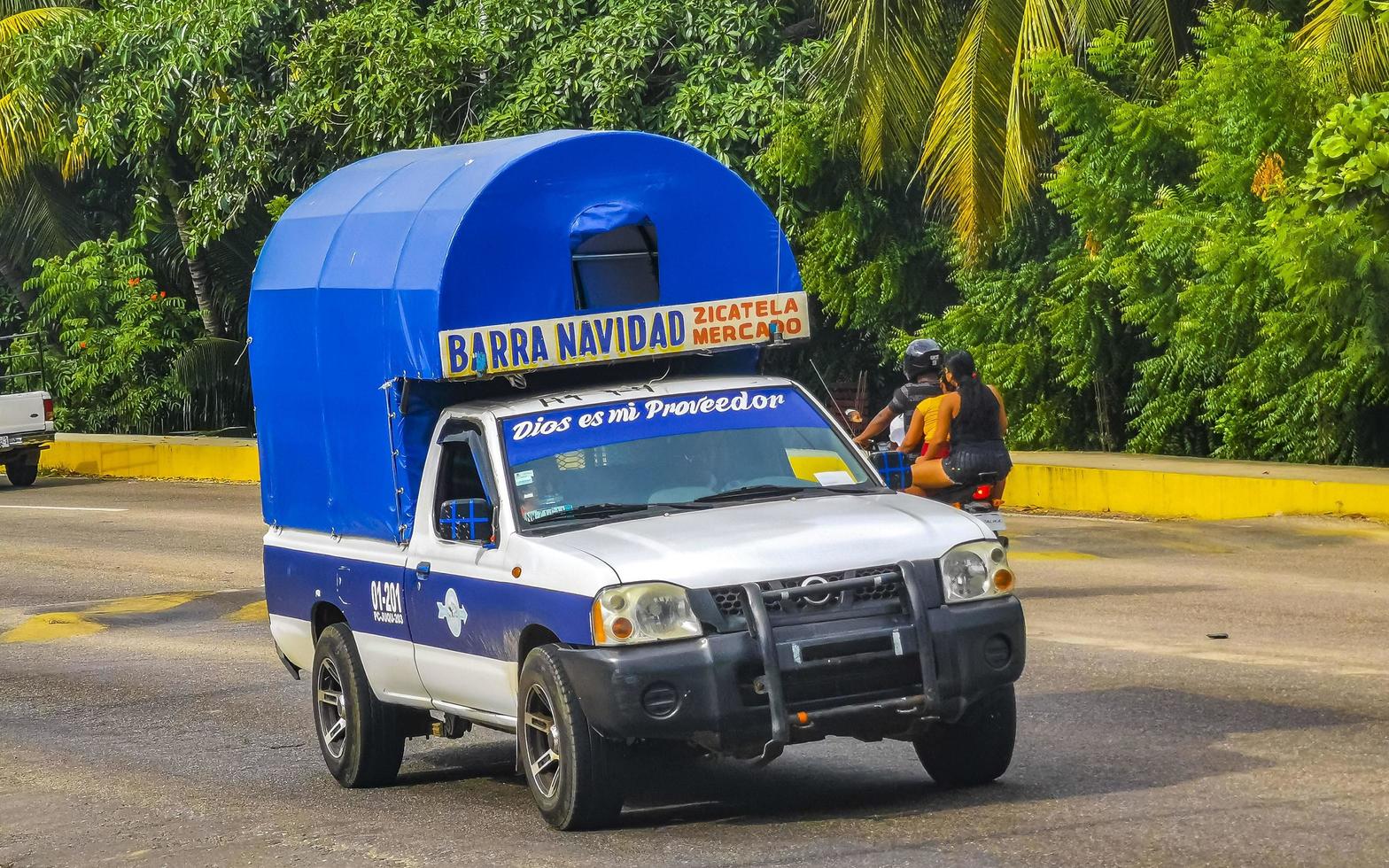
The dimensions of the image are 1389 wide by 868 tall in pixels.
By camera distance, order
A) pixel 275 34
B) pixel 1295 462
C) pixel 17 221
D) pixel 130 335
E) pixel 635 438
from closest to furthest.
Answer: pixel 635 438
pixel 1295 462
pixel 275 34
pixel 130 335
pixel 17 221

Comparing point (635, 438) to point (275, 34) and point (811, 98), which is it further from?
point (275, 34)

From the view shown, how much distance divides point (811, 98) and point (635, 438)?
16.2 m

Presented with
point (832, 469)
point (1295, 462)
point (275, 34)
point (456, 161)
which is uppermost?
point (275, 34)

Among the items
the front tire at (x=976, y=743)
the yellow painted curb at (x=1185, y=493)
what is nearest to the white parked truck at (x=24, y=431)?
the yellow painted curb at (x=1185, y=493)

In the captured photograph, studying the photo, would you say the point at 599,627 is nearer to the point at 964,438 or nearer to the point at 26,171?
the point at 964,438

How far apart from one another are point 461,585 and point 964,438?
4725mm

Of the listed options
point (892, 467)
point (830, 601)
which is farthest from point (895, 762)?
point (830, 601)

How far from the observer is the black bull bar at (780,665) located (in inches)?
284

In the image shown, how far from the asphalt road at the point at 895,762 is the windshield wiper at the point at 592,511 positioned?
1001 mm

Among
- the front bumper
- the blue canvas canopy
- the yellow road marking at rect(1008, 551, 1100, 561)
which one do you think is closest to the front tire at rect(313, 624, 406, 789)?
the blue canvas canopy

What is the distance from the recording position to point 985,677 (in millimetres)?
7523

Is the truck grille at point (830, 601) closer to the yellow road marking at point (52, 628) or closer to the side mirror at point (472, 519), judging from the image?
the side mirror at point (472, 519)

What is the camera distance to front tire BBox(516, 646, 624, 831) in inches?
293

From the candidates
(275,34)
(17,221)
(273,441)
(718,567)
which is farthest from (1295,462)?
(17,221)
